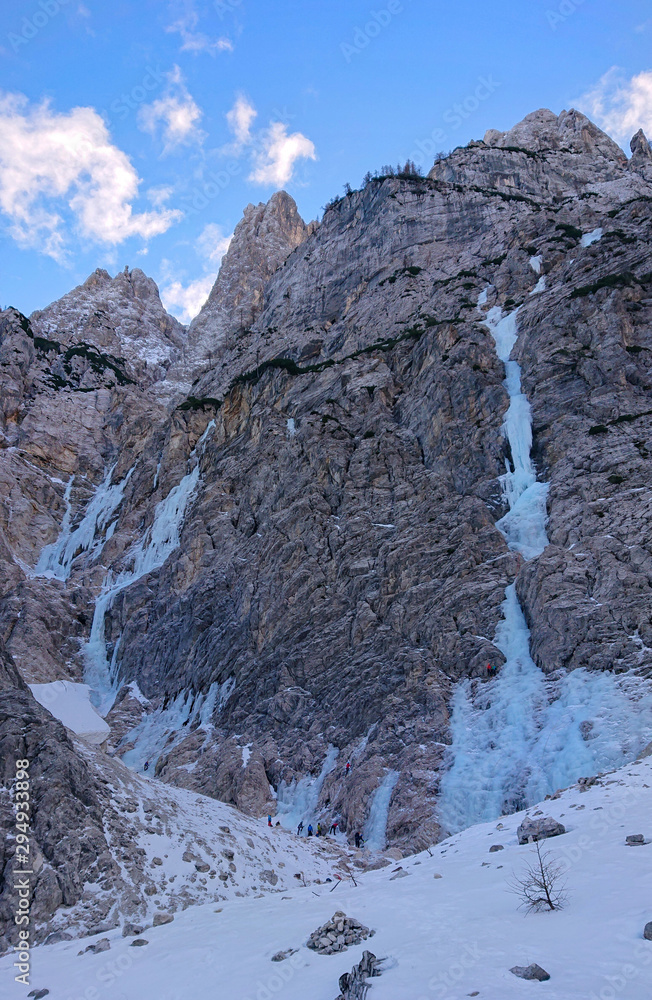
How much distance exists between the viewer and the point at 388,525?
107 feet

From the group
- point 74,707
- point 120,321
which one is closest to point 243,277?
point 120,321

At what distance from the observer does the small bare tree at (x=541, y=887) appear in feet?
23.3

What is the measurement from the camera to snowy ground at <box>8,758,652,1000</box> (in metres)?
5.61

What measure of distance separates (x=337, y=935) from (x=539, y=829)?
432cm

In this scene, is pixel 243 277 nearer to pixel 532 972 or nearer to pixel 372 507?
pixel 372 507

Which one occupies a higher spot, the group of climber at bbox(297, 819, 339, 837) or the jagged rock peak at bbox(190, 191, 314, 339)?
the jagged rock peak at bbox(190, 191, 314, 339)

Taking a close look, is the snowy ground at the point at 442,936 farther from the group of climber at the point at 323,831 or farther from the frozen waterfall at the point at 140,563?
the frozen waterfall at the point at 140,563

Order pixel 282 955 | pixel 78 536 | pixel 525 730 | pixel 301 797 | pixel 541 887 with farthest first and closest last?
1. pixel 78 536
2. pixel 301 797
3. pixel 525 730
4. pixel 282 955
5. pixel 541 887

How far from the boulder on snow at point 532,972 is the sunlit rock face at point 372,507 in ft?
48.3

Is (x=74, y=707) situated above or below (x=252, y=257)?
below

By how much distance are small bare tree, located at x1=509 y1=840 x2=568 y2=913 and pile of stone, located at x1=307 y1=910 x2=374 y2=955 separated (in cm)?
191

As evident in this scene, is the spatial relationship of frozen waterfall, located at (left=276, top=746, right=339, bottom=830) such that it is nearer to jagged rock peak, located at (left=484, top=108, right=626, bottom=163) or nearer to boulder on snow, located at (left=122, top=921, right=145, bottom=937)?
boulder on snow, located at (left=122, top=921, right=145, bottom=937)

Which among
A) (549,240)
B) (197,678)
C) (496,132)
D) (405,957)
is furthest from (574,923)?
(496,132)

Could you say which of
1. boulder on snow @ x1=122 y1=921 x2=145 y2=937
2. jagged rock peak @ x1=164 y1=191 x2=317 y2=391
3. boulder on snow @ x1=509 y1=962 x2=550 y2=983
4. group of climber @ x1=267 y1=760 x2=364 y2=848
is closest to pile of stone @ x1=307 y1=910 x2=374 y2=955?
boulder on snow @ x1=509 y1=962 x2=550 y2=983
